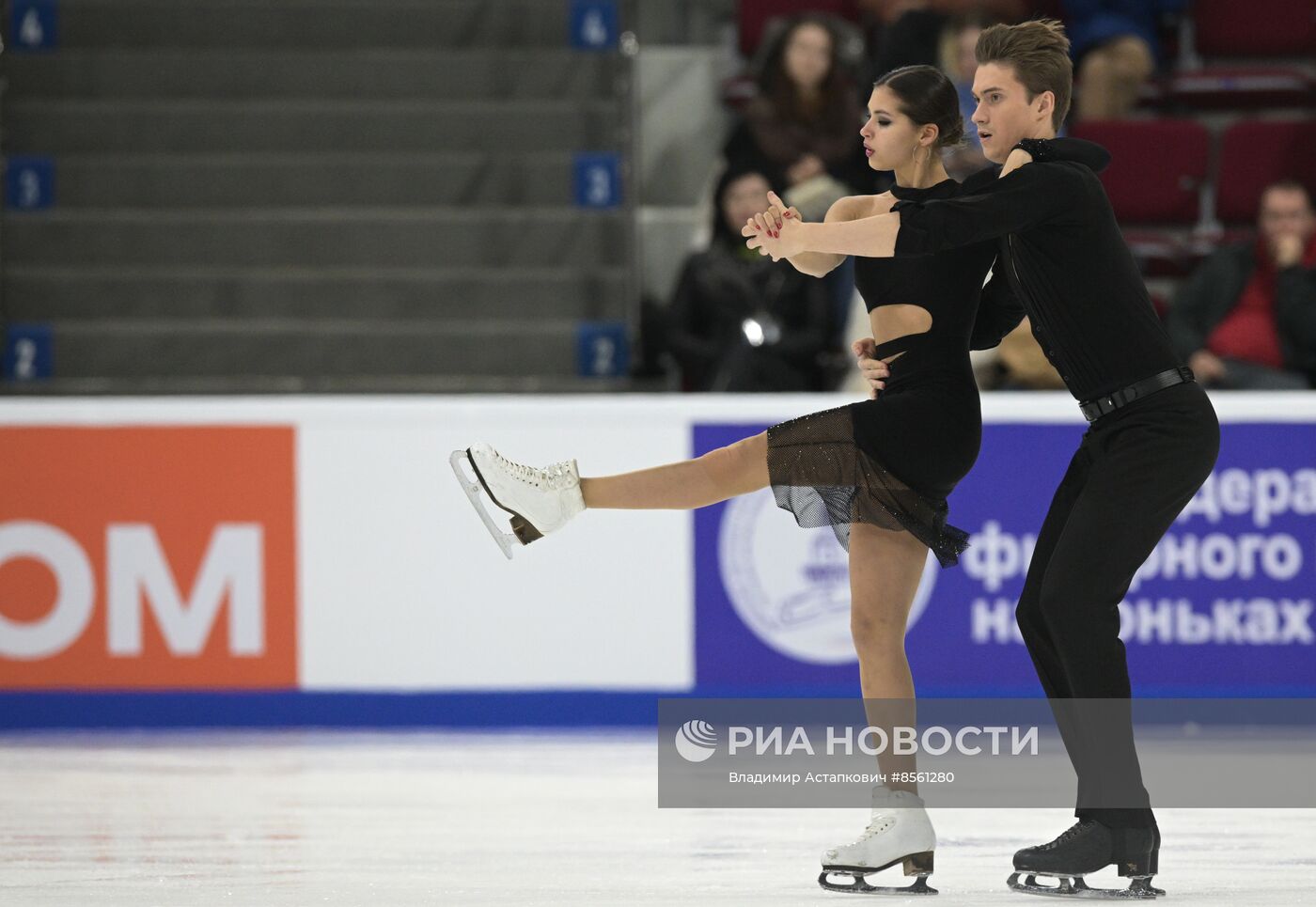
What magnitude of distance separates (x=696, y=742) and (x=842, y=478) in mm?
1956

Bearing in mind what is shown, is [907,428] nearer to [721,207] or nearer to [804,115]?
[721,207]

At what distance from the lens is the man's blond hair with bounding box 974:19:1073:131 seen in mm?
3094

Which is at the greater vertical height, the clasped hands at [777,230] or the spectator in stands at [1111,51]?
the spectator in stands at [1111,51]

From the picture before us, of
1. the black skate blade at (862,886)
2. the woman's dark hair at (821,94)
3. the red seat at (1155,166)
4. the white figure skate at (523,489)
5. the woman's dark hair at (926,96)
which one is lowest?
the black skate blade at (862,886)

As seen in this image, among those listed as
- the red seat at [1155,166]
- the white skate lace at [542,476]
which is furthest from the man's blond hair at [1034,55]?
the red seat at [1155,166]

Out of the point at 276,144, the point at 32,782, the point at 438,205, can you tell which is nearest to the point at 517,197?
the point at 438,205

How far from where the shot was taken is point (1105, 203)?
312 centimetres

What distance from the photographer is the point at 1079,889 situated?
3.16 meters

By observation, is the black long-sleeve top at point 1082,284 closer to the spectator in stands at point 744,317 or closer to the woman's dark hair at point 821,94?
the spectator in stands at point 744,317

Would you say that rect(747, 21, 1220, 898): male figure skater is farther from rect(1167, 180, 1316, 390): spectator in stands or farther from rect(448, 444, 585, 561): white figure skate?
rect(1167, 180, 1316, 390): spectator in stands

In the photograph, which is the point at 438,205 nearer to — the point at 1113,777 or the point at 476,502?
the point at 476,502

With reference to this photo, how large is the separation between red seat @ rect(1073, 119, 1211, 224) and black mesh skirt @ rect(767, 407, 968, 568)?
4.32 m

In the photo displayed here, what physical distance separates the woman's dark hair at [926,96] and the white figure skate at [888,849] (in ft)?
3.73

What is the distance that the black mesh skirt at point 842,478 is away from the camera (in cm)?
316
